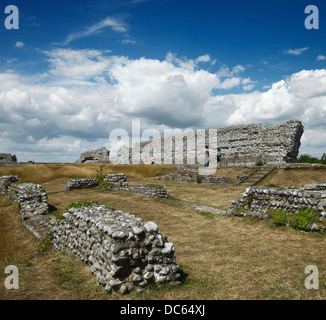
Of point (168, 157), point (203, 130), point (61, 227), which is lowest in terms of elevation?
point (61, 227)

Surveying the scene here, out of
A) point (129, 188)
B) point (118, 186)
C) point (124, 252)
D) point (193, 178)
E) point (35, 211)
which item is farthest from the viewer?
point (193, 178)

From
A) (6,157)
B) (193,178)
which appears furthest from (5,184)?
(6,157)

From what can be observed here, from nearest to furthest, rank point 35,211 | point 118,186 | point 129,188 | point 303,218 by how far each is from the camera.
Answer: point 303,218, point 35,211, point 129,188, point 118,186

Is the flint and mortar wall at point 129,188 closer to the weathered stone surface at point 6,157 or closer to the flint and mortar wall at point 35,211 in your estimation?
the flint and mortar wall at point 35,211

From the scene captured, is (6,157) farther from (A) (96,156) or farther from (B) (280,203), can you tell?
(B) (280,203)

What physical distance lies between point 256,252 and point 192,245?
187cm

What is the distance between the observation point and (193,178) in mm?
24562

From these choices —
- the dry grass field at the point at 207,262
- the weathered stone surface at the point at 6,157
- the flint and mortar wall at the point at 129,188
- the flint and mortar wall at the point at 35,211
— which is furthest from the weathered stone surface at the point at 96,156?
the dry grass field at the point at 207,262

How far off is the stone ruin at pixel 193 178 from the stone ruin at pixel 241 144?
6787mm

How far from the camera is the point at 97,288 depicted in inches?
186

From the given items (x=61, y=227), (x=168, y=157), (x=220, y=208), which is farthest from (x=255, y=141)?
(x=61, y=227)

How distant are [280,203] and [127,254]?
701cm

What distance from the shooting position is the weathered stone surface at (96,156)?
169 ft

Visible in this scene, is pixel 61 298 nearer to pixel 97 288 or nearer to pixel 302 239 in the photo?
pixel 97 288
